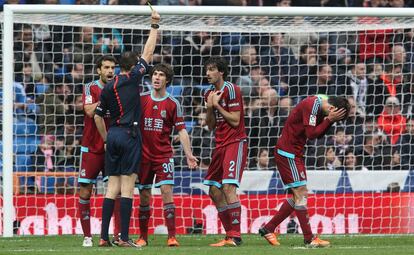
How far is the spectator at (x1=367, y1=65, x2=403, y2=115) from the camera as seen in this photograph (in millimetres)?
15852

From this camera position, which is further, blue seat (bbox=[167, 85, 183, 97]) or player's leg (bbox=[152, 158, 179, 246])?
blue seat (bbox=[167, 85, 183, 97])

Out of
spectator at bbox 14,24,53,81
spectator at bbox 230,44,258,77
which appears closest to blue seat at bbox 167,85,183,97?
spectator at bbox 230,44,258,77

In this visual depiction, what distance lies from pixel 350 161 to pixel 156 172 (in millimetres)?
4937

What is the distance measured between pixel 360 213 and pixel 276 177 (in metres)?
1.32

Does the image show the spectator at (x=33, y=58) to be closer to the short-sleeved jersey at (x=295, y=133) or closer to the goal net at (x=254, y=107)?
the goal net at (x=254, y=107)

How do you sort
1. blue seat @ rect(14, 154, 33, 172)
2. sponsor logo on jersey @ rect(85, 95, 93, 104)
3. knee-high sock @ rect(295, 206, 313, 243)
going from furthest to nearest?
blue seat @ rect(14, 154, 33, 172) < sponsor logo on jersey @ rect(85, 95, 93, 104) < knee-high sock @ rect(295, 206, 313, 243)

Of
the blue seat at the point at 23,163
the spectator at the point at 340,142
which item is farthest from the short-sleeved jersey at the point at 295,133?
the blue seat at the point at 23,163

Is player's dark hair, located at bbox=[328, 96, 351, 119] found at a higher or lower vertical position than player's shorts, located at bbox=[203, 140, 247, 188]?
higher

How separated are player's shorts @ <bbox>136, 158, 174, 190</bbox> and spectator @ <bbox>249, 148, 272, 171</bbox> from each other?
13.3 ft

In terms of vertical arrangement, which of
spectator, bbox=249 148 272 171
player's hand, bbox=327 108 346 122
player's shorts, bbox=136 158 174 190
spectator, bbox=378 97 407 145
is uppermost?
player's hand, bbox=327 108 346 122

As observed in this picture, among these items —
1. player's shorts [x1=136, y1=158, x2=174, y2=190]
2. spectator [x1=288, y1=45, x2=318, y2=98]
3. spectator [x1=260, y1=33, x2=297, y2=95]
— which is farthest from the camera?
spectator [x1=260, y1=33, x2=297, y2=95]

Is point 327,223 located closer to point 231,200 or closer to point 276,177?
point 276,177

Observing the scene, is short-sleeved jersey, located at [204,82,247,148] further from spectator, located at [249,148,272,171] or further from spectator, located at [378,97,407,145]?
spectator, located at [378,97,407,145]

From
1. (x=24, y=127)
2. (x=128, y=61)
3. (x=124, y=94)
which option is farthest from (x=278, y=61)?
(x=124, y=94)
